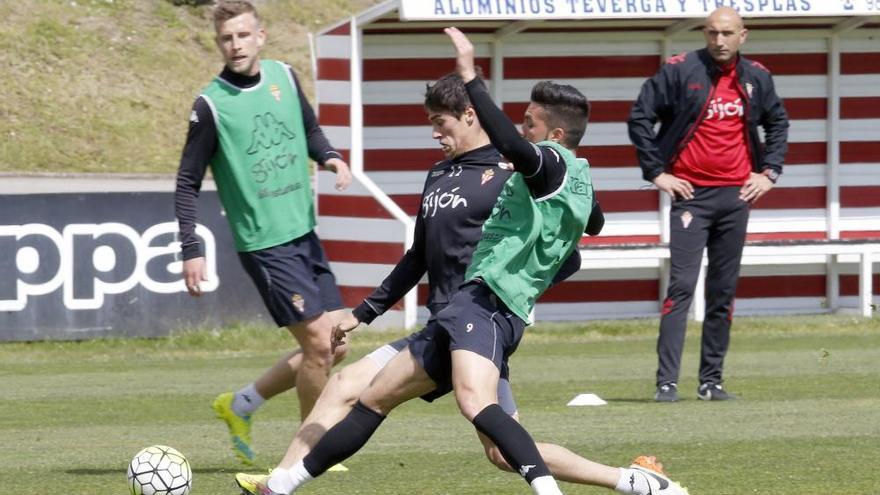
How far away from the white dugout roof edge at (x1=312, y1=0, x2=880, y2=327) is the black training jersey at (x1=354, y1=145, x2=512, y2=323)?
8.39m

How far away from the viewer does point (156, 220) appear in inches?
572

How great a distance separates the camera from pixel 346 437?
6164 millimetres

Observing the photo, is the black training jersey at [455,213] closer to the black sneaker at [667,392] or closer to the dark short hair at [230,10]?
the dark short hair at [230,10]

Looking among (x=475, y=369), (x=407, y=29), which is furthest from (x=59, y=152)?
(x=475, y=369)

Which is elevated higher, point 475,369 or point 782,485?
point 475,369

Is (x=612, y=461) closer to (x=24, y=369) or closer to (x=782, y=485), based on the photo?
(x=782, y=485)

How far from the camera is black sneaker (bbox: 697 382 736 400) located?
10398 mm

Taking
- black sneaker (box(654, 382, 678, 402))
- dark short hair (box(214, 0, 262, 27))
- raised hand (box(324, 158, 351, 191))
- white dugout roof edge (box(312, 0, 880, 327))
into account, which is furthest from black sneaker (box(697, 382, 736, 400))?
white dugout roof edge (box(312, 0, 880, 327))

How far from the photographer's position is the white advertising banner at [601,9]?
14.9m

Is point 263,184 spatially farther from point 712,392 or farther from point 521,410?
point 712,392

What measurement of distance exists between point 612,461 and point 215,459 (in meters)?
1.95

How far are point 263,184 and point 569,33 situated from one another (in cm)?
980

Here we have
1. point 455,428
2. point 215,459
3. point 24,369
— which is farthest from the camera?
point 24,369

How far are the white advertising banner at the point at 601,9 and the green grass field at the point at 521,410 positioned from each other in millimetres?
2843
